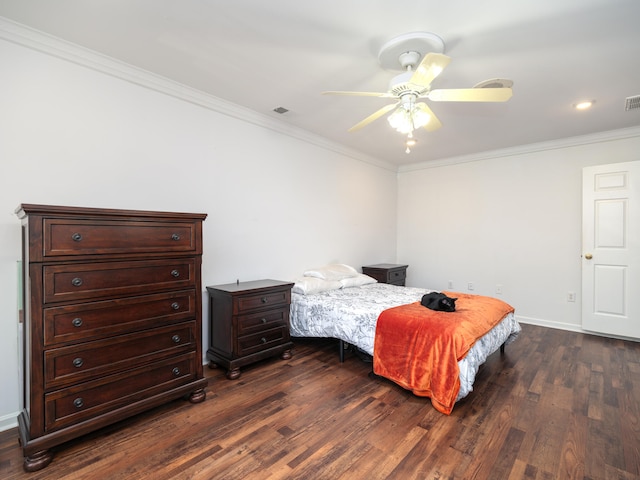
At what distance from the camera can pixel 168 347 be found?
216cm

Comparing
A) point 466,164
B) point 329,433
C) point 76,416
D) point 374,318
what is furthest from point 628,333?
point 76,416

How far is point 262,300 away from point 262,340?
381 millimetres

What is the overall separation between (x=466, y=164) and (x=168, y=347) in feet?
16.0

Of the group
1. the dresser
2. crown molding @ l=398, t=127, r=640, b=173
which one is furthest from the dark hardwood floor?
crown molding @ l=398, t=127, r=640, b=173

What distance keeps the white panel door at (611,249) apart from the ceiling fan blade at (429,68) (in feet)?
11.0

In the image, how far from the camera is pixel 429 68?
6.10ft

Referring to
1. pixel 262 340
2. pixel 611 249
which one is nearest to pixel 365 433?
pixel 262 340

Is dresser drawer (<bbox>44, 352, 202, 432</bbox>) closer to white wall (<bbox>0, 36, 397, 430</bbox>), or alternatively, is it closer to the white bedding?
white wall (<bbox>0, 36, 397, 430</bbox>)

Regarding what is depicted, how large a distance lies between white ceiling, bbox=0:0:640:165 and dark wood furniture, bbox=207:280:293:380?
1868 mm

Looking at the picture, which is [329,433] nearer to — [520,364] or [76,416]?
[76,416]

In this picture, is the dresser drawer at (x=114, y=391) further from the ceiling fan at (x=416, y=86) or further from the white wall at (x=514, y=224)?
the white wall at (x=514, y=224)

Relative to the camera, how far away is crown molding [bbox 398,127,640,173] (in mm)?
3861

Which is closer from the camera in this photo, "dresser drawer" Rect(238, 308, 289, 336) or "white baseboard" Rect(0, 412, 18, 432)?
"white baseboard" Rect(0, 412, 18, 432)

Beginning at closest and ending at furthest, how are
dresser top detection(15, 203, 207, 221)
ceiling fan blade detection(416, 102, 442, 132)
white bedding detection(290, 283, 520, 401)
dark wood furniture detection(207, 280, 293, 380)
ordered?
dresser top detection(15, 203, 207, 221) → ceiling fan blade detection(416, 102, 442, 132) → white bedding detection(290, 283, 520, 401) → dark wood furniture detection(207, 280, 293, 380)
